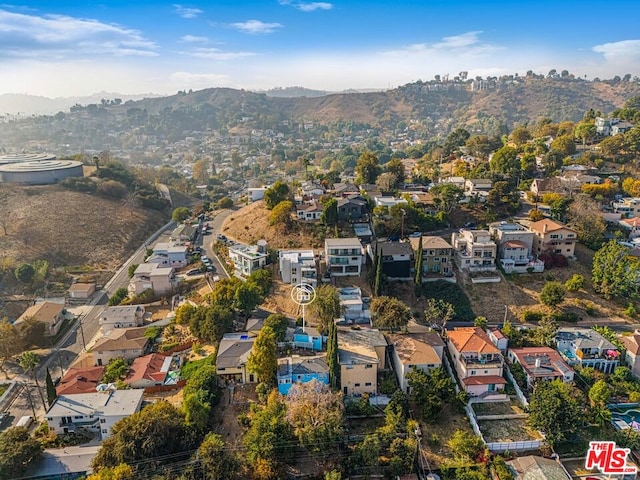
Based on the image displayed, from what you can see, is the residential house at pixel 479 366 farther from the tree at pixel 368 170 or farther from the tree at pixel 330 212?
the tree at pixel 368 170

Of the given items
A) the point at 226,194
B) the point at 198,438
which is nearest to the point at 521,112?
the point at 226,194

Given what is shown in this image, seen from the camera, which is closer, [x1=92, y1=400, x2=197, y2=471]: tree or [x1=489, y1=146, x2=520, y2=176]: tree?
[x1=92, y1=400, x2=197, y2=471]: tree

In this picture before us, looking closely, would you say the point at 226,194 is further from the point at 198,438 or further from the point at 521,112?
the point at 521,112

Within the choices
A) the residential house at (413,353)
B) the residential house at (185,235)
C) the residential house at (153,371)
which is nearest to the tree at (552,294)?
the residential house at (413,353)

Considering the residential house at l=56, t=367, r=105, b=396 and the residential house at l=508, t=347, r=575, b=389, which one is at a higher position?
the residential house at l=508, t=347, r=575, b=389

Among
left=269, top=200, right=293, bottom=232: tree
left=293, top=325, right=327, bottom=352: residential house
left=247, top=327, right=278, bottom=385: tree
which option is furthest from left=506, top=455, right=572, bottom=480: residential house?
left=269, top=200, right=293, bottom=232: tree

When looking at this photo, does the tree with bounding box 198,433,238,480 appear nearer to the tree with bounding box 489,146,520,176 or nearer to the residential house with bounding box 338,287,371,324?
the residential house with bounding box 338,287,371,324
